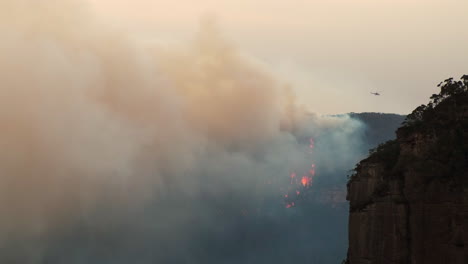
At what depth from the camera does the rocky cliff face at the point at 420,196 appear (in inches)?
2408

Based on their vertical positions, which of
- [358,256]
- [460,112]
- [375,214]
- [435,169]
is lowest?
[358,256]

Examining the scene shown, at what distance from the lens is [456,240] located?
59.6m

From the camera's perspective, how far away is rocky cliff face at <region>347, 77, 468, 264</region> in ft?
Answer: 201

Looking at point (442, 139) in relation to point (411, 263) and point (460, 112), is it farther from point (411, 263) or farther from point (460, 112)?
point (411, 263)

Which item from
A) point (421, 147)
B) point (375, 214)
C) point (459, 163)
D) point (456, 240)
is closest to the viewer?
point (456, 240)

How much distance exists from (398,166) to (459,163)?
8.90 m

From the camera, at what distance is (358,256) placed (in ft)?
259

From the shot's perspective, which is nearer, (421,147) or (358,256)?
(421,147)

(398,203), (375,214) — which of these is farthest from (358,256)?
(398,203)

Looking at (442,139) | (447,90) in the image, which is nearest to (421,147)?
(442,139)

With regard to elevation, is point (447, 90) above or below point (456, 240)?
above

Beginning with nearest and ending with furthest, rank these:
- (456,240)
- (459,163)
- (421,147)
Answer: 1. (456,240)
2. (459,163)
3. (421,147)

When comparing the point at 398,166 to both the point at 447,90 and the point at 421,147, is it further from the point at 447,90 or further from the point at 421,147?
the point at 447,90

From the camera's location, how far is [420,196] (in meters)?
66.0
